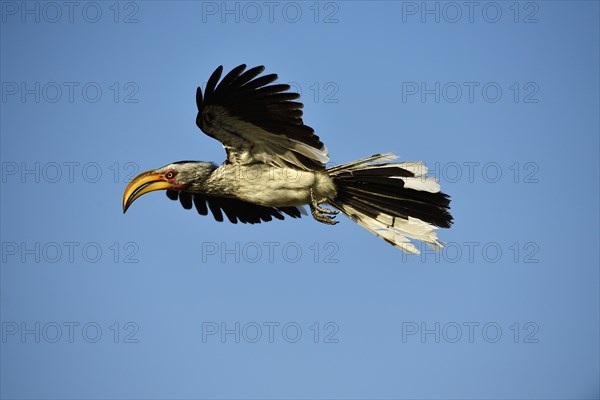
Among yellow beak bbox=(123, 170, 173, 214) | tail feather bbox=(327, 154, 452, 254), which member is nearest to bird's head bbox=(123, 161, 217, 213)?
yellow beak bbox=(123, 170, 173, 214)

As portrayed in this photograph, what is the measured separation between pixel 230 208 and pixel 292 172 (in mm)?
1828

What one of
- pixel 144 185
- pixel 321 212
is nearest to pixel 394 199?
pixel 321 212

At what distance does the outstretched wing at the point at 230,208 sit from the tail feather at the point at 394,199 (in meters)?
→ 1.54

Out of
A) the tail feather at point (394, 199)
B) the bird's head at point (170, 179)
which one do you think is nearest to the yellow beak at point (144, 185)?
the bird's head at point (170, 179)

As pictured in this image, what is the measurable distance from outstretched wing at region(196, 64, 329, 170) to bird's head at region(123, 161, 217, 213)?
1.66 feet

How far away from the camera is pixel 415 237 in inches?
382

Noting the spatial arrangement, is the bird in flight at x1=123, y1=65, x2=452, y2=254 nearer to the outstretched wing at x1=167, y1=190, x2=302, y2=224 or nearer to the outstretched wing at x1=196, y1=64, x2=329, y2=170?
the outstretched wing at x1=196, y1=64, x2=329, y2=170

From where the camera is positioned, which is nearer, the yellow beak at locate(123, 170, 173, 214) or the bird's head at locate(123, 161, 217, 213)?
the bird's head at locate(123, 161, 217, 213)

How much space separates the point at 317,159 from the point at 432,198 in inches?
50.4

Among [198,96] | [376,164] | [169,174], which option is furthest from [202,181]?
[376,164]

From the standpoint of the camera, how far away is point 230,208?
11492 millimetres

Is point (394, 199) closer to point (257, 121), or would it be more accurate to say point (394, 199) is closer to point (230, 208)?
point (257, 121)

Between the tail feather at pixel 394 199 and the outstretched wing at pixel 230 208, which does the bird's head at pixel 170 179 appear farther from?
the tail feather at pixel 394 199

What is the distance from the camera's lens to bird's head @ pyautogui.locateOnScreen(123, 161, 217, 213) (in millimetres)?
10398
